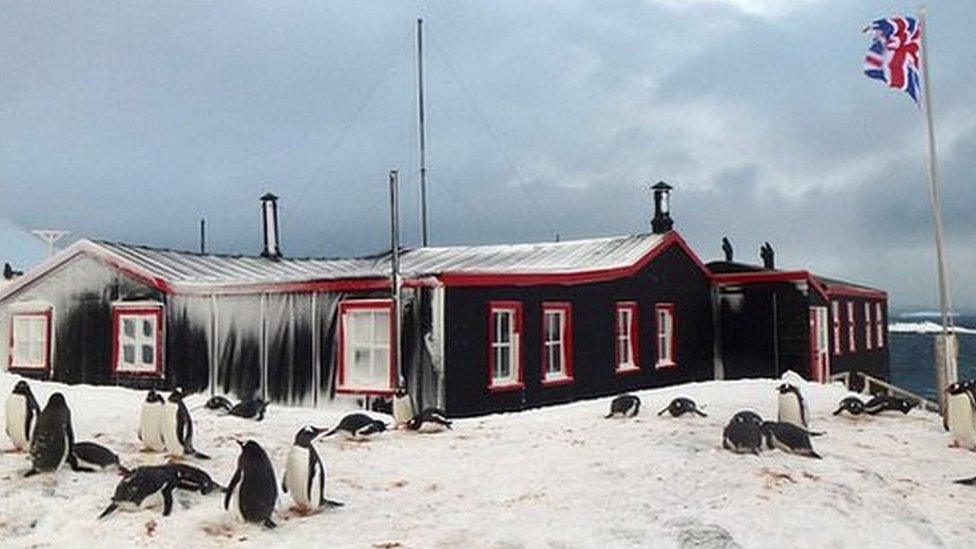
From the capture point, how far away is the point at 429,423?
16.5 m

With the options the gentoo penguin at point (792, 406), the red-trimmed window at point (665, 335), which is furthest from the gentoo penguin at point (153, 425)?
the red-trimmed window at point (665, 335)

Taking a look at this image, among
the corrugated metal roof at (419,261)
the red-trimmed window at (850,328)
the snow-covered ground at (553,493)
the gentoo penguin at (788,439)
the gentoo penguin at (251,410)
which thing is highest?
the corrugated metal roof at (419,261)

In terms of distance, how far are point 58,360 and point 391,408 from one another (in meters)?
12.0

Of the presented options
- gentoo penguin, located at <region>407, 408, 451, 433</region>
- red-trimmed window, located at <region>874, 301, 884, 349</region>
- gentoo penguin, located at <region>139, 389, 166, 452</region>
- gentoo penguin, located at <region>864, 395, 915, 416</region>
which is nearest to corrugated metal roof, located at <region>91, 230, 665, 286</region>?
gentoo penguin, located at <region>407, 408, 451, 433</region>

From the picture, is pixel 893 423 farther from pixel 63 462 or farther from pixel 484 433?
pixel 63 462

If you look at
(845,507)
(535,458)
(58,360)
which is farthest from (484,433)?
(58,360)

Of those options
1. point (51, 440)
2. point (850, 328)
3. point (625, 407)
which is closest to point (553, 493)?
point (625, 407)

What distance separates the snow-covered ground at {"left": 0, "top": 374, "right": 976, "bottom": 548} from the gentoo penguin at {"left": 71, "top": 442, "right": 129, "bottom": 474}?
0.76 feet

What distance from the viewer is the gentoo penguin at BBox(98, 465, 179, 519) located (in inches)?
407

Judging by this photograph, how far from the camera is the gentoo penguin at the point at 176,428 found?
43.4 ft

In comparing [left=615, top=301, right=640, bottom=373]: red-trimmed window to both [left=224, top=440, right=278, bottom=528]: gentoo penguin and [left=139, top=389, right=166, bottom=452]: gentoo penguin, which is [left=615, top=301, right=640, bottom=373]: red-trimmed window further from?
[left=224, top=440, right=278, bottom=528]: gentoo penguin

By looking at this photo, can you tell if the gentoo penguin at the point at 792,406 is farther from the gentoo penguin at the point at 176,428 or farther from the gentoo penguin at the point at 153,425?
the gentoo penguin at the point at 153,425

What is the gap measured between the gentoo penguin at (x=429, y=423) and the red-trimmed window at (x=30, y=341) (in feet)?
45.6

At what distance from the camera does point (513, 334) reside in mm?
19250
